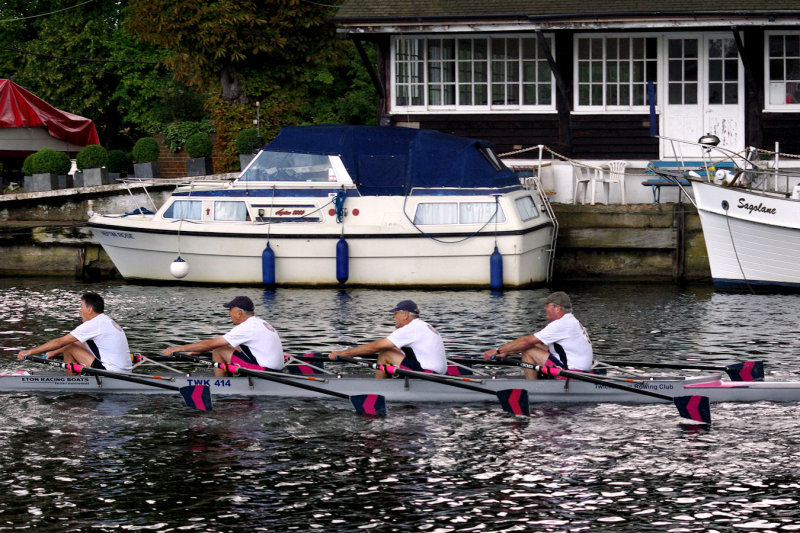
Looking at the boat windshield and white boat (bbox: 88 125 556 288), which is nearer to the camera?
white boat (bbox: 88 125 556 288)

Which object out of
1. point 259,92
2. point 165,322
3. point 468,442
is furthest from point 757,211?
point 259,92

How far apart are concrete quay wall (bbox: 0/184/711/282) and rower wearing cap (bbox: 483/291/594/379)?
11.4 metres

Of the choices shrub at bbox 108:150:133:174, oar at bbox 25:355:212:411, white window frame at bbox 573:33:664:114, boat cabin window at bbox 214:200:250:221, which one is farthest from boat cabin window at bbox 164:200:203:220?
oar at bbox 25:355:212:411

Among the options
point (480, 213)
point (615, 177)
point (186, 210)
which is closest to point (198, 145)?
point (186, 210)

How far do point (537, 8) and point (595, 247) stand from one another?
217 inches

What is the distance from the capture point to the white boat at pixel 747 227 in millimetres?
23359

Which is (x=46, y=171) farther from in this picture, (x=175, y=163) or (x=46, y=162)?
(x=175, y=163)

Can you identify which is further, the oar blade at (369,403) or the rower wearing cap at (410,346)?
the rower wearing cap at (410,346)

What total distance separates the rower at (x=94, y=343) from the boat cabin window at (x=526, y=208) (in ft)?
36.4

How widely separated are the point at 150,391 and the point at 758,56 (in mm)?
17275

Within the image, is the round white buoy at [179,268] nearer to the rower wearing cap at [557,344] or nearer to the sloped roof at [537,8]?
the sloped roof at [537,8]

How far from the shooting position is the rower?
50.0ft

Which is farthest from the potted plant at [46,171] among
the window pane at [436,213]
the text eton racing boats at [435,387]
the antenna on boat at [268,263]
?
the text eton racing boats at [435,387]

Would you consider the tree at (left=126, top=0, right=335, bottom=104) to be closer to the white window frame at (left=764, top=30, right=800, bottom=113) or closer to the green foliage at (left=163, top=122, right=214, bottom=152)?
the green foliage at (left=163, top=122, right=214, bottom=152)
